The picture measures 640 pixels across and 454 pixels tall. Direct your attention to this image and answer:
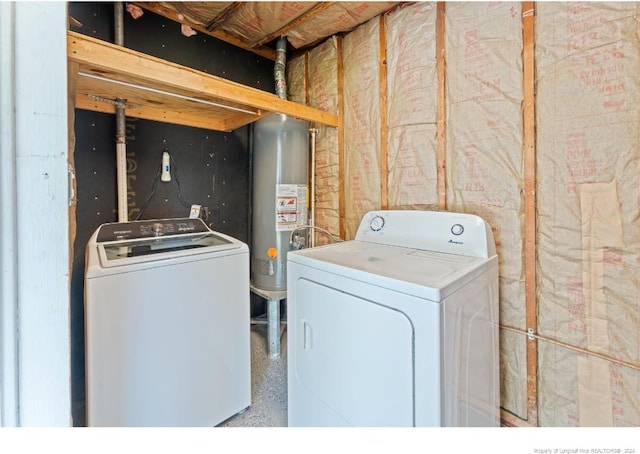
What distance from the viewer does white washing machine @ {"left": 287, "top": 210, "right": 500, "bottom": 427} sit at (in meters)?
0.92

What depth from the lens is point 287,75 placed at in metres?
2.66

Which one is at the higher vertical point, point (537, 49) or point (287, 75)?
point (287, 75)

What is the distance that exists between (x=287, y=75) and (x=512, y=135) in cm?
202

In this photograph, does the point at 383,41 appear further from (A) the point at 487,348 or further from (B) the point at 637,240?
(A) the point at 487,348

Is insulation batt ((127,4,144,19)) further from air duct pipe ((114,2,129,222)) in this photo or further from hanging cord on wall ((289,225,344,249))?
hanging cord on wall ((289,225,344,249))

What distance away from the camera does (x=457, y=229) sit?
1.40 m

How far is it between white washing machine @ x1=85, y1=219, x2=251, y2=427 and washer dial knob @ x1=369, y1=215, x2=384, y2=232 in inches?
30.7

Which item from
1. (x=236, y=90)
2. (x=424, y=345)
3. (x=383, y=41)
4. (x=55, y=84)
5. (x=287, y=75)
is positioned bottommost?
(x=424, y=345)

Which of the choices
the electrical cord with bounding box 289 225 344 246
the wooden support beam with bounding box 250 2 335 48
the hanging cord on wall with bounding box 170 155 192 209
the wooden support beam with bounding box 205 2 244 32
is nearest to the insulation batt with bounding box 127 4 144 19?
the wooden support beam with bounding box 205 2 244 32

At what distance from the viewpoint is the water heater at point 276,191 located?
215 cm

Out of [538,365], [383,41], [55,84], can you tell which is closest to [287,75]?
[383,41]

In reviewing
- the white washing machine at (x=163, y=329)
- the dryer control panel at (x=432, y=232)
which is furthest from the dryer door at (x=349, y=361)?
the dryer control panel at (x=432, y=232)

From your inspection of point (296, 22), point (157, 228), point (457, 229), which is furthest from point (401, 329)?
point (296, 22)
